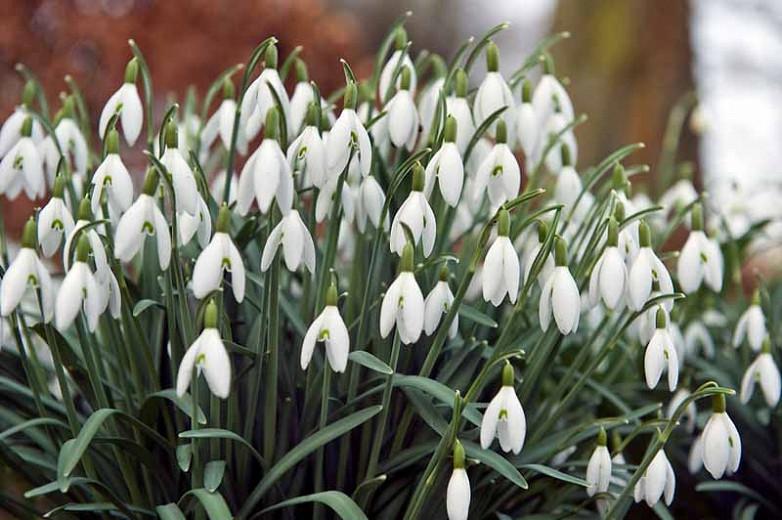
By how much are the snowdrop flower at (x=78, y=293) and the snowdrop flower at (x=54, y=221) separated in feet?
0.46

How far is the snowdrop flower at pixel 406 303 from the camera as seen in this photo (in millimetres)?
1384

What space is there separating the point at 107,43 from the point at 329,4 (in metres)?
6.44

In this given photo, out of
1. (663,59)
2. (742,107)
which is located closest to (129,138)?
(663,59)

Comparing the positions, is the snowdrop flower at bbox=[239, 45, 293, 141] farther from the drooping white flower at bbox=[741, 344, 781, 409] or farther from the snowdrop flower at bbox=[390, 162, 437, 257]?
the drooping white flower at bbox=[741, 344, 781, 409]

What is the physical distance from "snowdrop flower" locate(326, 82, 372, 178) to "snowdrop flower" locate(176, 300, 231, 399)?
1.04ft

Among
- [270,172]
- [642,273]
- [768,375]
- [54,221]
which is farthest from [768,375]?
[54,221]

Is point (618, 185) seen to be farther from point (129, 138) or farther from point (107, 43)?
point (107, 43)

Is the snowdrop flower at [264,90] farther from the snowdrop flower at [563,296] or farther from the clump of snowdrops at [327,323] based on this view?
the snowdrop flower at [563,296]

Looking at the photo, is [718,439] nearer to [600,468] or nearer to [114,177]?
[600,468]

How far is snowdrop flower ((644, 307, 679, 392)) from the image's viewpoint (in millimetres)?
1533

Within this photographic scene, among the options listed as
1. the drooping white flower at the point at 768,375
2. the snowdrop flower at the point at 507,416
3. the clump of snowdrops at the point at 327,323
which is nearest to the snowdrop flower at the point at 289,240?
the clump of snowdrops at the point at 327,323

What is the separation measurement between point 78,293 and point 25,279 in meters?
0.10

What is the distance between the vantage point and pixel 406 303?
54.5 inches

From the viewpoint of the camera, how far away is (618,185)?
1.75 meters
